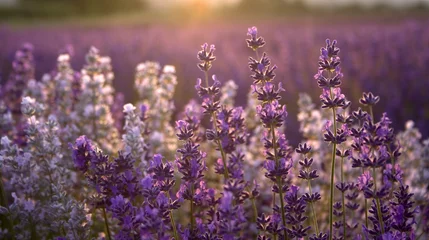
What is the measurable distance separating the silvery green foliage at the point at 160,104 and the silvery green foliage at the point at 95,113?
0.27m

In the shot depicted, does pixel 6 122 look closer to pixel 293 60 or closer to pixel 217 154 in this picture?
pixel 217 154

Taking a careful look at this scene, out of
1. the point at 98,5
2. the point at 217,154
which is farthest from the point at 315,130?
the point at 98,5

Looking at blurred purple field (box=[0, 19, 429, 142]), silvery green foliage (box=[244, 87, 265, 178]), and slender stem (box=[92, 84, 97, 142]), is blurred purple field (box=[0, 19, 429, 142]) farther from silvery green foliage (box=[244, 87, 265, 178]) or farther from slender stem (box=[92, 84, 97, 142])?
slender stem (box=[92, 84, 97, 142])

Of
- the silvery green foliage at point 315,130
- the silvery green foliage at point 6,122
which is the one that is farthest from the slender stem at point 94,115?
the silvery green foliage at point 315,130

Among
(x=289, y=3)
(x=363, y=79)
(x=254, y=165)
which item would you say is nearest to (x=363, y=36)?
(x=363, y=79)

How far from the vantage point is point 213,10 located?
120 feet

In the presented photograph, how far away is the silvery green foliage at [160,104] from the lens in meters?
3.75

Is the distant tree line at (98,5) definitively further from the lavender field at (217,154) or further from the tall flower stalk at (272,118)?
the tall flower stalk at (272,118)

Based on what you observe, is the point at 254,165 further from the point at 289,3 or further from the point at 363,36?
the point at 289,3

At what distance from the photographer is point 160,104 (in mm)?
3949

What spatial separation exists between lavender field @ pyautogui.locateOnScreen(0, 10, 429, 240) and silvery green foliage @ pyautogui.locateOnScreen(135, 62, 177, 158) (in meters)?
0.01

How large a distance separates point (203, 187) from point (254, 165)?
203cm

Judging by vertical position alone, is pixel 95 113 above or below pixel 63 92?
below

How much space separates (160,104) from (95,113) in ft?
1.56
